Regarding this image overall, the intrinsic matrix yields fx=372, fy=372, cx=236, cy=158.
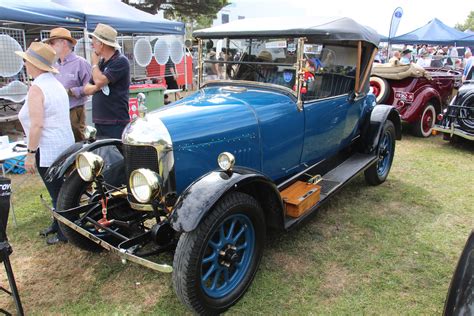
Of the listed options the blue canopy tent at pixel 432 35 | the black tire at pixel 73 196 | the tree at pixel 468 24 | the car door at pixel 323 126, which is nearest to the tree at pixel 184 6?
the blue canopy tent at pixel 432 35

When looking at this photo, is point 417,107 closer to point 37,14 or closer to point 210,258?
point 210,258

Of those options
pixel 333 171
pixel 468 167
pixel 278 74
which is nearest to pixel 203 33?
pixel 278 74

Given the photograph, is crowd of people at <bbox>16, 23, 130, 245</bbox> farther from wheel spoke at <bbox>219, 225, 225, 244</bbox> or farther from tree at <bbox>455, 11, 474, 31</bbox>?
tree at <bbox>455, 11, 474, 31</bbox>

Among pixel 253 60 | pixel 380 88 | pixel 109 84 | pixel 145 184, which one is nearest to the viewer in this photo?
pixel 145 184

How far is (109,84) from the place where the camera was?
3.66 metres

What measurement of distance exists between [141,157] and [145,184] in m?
0.31

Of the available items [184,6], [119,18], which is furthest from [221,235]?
[184,6]

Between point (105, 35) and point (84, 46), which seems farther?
point (84, 46)

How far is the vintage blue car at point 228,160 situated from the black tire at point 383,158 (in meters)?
0.39

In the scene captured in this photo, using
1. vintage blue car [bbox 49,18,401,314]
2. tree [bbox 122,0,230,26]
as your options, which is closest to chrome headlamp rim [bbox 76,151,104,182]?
vintage blue car [bbox 49,18,401,314]

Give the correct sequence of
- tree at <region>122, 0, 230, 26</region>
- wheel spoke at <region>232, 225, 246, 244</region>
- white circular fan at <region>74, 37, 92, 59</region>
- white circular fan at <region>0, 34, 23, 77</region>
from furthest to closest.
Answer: tree at <region>122, 0, 230, 26</region>
white circular fan at <region>74, 37, 92, 59</region>
white circular fan at <region>0, 34, 23, 77</region>
wheel spoke at <region>232, 225, 246, 244</region>

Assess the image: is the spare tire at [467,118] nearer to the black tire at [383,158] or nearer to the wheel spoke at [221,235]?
the black tire at [383,158]

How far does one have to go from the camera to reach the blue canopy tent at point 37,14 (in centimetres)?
585

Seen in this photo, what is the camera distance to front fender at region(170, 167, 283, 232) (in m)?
2.09
